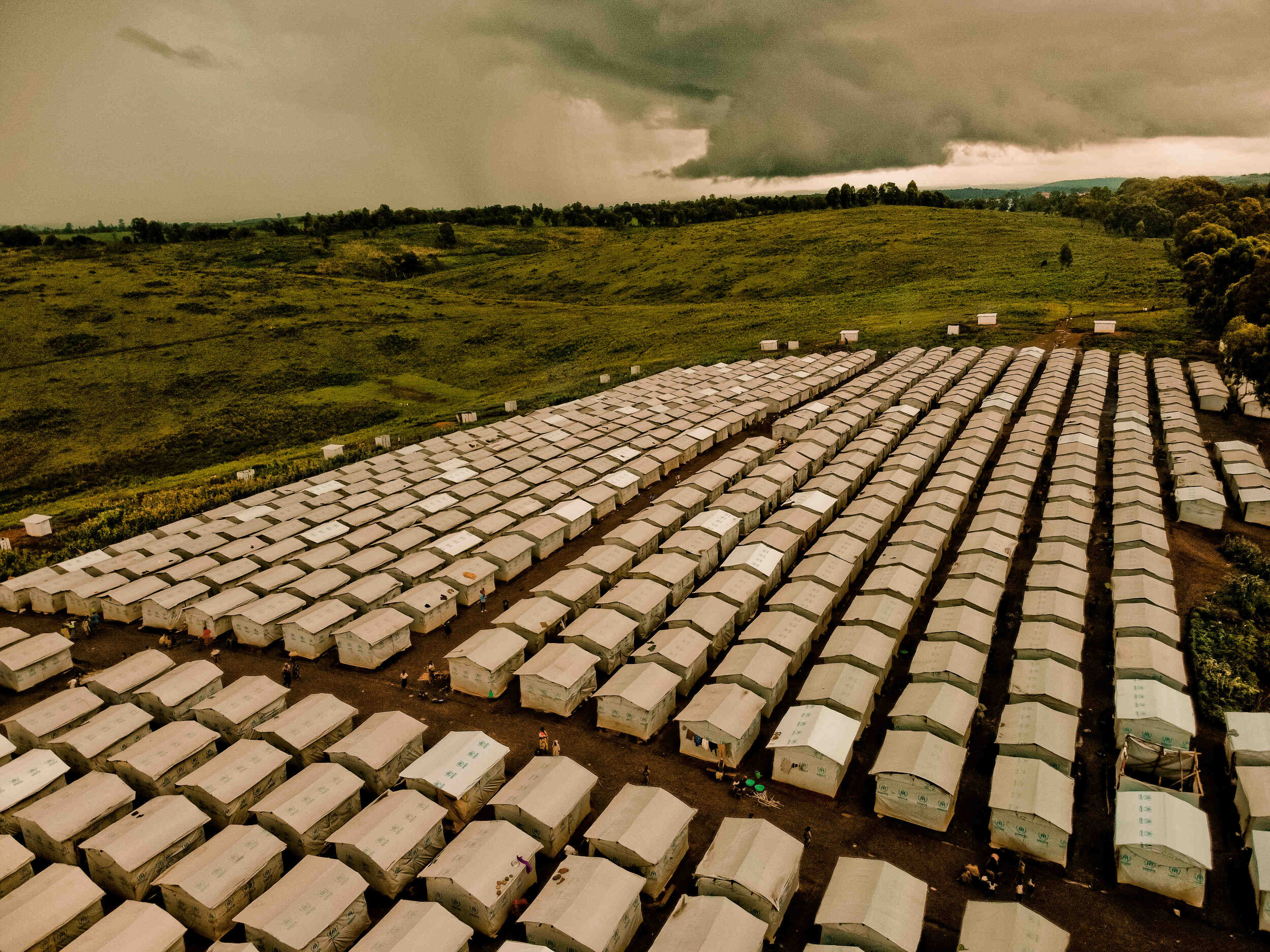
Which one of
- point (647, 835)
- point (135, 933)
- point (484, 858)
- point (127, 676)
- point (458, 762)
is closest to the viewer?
point (135, 933)

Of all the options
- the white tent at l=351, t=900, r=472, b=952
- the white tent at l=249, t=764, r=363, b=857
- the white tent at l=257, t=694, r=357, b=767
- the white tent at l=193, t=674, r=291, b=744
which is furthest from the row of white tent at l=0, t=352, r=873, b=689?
the white tent at l=351, t=900, r=472, b=952

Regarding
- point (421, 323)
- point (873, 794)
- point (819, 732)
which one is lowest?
point (873, 794)

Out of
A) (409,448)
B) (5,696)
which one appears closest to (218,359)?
(409,448)

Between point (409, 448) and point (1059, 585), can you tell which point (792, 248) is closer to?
point (409, 448)

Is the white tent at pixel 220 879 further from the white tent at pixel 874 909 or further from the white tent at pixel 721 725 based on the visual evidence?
the white tent at pixel 874 909

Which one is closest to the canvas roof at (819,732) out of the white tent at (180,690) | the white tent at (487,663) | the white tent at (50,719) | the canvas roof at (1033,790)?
the canvas roof at (1033,790)

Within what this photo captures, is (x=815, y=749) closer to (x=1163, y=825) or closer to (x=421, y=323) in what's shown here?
(x=1163, y=825)

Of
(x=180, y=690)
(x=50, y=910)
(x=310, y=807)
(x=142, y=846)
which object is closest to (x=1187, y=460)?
(x=310, y=807)
